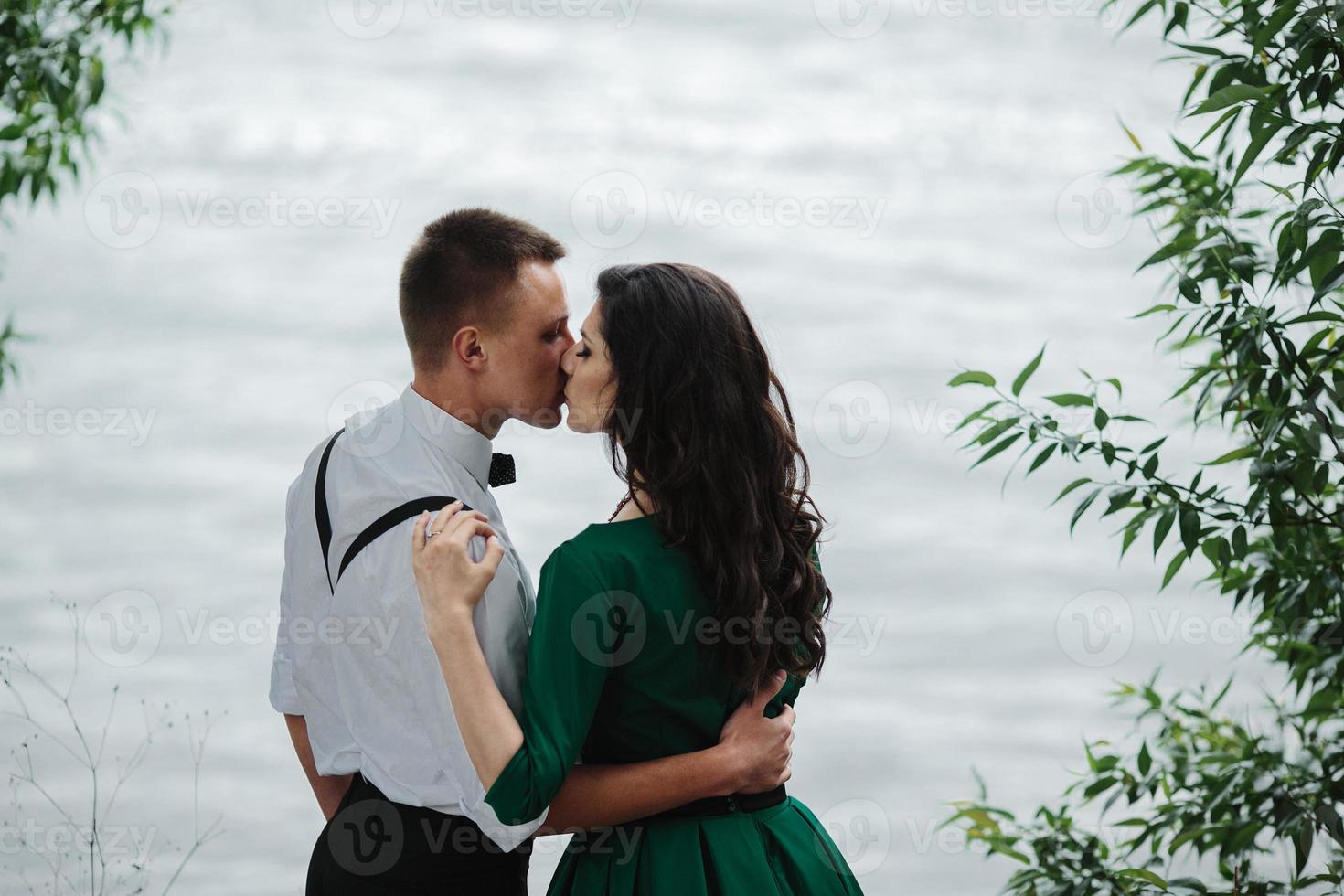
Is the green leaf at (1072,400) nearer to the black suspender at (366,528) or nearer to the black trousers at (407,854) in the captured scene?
the black suspender at (366,528)

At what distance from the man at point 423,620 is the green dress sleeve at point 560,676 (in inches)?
3.7

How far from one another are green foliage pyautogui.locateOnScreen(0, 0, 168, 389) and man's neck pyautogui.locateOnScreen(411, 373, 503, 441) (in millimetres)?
1923

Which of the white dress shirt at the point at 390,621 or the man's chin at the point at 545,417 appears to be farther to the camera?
the man's chin at the point at 545,417

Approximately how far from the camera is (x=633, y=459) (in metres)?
1.59

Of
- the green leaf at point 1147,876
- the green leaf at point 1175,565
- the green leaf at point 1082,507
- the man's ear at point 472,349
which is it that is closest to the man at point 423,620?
the man's ear at point 472,349

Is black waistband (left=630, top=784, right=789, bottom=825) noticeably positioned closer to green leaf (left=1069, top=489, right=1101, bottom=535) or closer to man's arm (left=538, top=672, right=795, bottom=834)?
man's arm (left=538, top=672, right=795, bottom=834)

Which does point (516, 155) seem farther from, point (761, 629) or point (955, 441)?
point (761, 629)

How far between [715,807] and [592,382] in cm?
57

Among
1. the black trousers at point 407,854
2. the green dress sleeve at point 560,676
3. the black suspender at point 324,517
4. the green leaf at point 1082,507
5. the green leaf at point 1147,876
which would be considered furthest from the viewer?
the green leaf at point 1147,876

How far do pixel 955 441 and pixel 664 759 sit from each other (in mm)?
3683

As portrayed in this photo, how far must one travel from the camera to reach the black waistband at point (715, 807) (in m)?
1.60

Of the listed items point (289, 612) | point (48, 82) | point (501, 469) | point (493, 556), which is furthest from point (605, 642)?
point (48, 82)

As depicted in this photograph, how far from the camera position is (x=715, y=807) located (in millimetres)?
1613

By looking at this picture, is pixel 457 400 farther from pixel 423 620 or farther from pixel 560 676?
pixel 560 676
